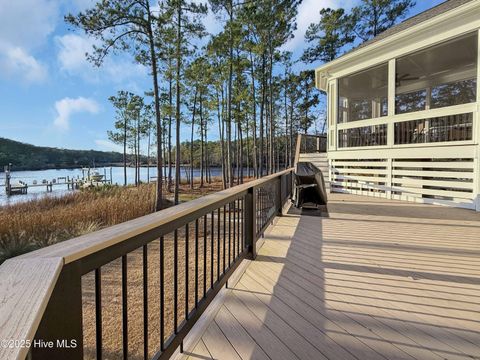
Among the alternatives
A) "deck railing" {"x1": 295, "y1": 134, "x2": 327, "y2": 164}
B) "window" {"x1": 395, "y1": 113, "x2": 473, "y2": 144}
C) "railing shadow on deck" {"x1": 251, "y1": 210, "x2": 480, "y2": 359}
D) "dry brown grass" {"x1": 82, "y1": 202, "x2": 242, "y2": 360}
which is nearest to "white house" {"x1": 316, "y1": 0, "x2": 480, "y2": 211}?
"window" {"x1": 395, "y1": 113, "x2": 473, "y2": 144}

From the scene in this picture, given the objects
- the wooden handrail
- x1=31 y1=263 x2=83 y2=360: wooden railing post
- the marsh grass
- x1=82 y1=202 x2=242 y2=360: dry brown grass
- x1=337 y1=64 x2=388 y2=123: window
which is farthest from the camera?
x1=337 y1=64 x2=388 y2=123: window

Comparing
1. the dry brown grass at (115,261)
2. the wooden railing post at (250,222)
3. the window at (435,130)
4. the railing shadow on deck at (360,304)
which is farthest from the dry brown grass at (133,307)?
the window at (435,130)

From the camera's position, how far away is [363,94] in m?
10.9

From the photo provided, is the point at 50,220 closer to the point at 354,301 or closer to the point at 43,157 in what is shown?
the point at 354,301

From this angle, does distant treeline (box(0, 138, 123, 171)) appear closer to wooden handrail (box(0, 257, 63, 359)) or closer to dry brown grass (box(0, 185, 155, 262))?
dry brown grass (box(0, 185, 155, 262))

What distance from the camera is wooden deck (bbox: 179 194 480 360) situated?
1.58m

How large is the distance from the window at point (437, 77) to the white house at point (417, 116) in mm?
27

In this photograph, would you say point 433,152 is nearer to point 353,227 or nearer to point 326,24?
point 353,227

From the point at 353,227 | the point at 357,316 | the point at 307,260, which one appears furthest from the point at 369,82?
the point at 357,316

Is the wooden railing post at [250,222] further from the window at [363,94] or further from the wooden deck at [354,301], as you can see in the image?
the window at [363,94]

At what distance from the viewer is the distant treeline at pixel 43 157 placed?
4188cm

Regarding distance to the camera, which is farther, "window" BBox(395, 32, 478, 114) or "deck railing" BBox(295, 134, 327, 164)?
"deck railing" BBox(295, 134, 327, 164)

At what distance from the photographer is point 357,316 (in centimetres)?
188

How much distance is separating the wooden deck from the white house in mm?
2906
